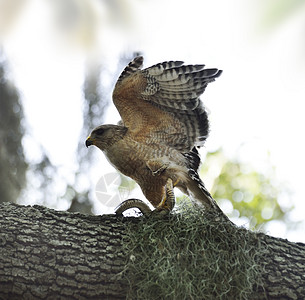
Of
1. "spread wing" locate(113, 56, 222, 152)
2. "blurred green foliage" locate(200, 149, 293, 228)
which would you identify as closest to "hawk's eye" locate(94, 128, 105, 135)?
"spread wing" locate(113, 56, 222, 152)

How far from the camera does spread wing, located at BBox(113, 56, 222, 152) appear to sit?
2443mm

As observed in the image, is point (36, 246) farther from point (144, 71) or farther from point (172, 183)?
point (144, 71)

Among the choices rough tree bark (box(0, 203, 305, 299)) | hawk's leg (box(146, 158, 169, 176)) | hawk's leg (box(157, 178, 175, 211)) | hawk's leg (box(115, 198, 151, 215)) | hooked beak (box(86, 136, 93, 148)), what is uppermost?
hawk's leg (box(146, 158, 169, 176))

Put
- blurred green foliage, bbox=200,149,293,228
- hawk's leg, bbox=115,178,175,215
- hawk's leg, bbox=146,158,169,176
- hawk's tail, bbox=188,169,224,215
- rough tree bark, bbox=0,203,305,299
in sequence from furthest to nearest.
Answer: blurred green foliage, bbox=200,149,293,228 < hawk's leg, bbox=146,158,169,176 < hawk's tail, bbox=188,169,224,215 < hawk's leg, bbox=115,178,175,215 < rough tree bark, bbox=0,203,305,299

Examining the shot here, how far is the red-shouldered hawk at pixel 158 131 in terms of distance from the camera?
2.48m

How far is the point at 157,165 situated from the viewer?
101 inches

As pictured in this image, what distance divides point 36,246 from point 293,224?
3567 mm

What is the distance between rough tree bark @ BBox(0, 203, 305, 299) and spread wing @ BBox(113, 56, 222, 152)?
661 mm

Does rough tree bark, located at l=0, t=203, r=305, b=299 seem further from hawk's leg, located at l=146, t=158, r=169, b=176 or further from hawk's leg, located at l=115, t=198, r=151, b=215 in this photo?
hawk's leg, located at l=146, t=158, r=169, b=176

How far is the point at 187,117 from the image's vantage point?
258cm

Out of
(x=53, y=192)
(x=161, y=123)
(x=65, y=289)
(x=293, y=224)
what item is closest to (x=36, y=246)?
(x=65, y=289)

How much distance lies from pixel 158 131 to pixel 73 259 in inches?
40.4

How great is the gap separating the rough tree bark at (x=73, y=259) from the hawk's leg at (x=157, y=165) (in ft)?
1.41

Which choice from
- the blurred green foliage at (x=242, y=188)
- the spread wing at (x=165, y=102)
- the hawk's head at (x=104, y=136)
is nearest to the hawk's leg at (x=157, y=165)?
the spread wing at (x=165, y=102)
